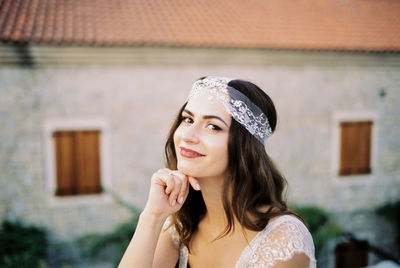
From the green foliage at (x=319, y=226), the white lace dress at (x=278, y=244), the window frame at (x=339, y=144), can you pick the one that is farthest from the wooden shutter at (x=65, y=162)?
the window frame at (x=339, y=144)

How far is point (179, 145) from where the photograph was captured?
1.84 metres

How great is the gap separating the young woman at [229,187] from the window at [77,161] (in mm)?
5362

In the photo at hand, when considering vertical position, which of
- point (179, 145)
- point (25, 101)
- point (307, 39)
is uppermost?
point (307, 39)

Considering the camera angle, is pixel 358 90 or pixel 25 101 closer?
pixel 25 101

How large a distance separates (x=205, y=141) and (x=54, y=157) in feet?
19.6

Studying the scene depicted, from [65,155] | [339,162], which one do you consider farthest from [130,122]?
[339,162]

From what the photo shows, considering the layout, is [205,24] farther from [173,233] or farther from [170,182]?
[170,182]

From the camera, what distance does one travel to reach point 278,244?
5.74 ft

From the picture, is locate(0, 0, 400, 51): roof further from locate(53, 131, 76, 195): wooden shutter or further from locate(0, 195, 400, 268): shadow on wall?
locate(0, 195, 400, 268): shadow on wall

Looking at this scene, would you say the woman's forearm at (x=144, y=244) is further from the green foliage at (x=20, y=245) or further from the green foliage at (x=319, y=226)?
the green foliage at (x=319, y=226)

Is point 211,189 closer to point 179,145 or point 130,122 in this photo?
point 179,145

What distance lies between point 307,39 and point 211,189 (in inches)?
262

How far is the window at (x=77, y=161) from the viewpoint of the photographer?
6.88 metres

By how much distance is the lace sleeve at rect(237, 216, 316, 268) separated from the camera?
1706 mm
